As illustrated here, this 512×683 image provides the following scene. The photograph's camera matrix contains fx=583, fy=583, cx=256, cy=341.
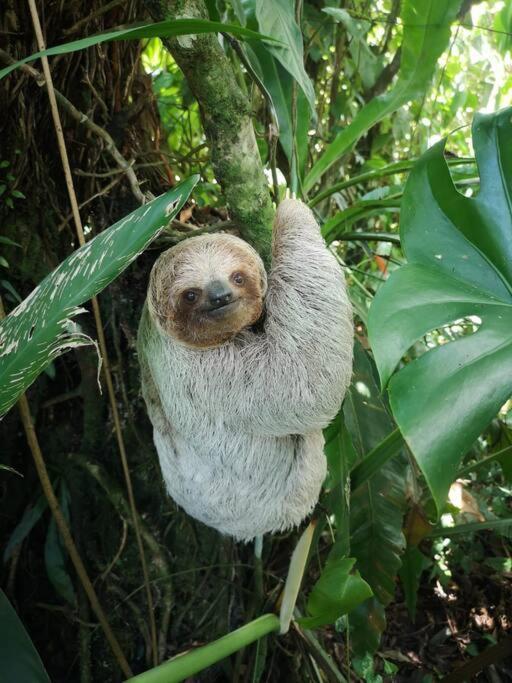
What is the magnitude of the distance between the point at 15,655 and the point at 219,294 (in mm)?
1673

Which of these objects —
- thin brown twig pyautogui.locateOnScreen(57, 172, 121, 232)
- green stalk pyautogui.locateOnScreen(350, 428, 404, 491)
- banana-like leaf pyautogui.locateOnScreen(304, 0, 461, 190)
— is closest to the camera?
green stalk pyautogui.locateOnScreen(350, 428, 404, 491)

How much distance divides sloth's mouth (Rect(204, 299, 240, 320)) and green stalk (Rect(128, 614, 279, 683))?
1431 mm

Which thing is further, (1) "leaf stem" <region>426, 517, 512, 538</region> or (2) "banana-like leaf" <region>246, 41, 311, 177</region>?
(1) "leaf stem" <region>426, 517, 512, 538</region>

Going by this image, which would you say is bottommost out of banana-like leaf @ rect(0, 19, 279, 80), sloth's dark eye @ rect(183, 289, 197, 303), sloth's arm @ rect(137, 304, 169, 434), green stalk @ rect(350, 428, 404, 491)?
green stalk @ rect(350, 428, 404, 491)

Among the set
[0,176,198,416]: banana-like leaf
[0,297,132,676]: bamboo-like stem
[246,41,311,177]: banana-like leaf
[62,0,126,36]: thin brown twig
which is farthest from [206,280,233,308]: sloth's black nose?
[62,0,126,36]: thin brown twig

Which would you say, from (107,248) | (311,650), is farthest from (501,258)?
(311,650)

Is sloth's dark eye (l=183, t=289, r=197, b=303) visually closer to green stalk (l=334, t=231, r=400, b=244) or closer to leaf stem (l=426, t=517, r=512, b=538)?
green stalk (l=334, t=231, r=400, b=244)

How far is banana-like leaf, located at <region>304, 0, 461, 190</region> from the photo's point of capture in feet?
9.72

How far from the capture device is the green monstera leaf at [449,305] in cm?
169

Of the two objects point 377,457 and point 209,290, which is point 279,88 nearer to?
point 209,290

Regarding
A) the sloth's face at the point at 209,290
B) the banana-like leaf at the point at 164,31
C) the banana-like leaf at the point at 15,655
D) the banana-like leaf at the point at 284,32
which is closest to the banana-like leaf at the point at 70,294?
the banana-like leaf at the point at 164,31

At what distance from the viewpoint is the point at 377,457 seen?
2.90m

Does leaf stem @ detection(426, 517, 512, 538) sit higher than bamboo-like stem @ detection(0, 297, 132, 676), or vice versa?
bamboo-like stem @ detection(0, 297, 132, 676)

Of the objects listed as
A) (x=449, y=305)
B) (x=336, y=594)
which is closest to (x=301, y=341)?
(x=449, y=305)
